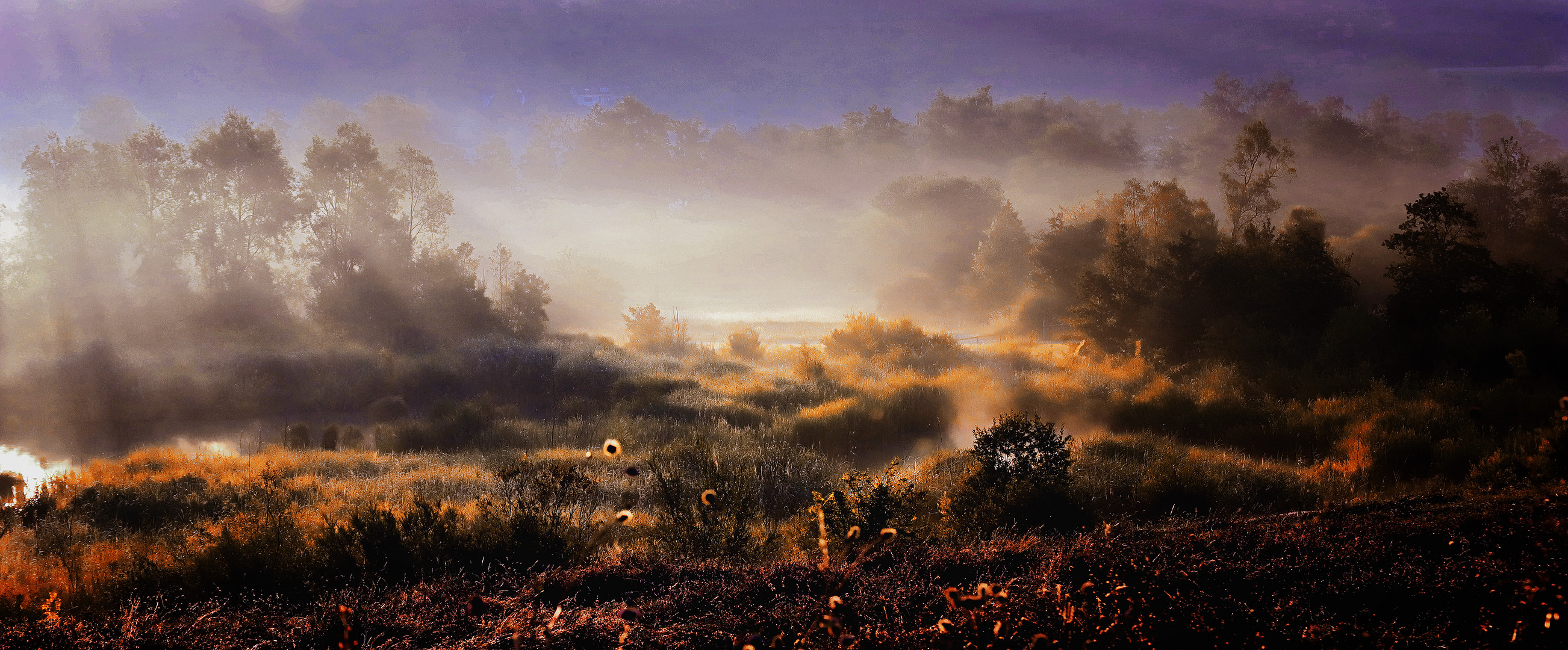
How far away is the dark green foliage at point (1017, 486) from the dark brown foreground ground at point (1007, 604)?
1.73 metres

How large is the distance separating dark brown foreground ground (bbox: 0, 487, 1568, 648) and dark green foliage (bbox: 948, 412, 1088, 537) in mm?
1729

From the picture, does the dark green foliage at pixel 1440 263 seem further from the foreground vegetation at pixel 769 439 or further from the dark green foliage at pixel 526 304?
A: the dark green foliage at pixel 526 304

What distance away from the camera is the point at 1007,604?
309cm

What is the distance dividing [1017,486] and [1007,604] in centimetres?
364

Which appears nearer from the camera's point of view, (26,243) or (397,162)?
(26,243)

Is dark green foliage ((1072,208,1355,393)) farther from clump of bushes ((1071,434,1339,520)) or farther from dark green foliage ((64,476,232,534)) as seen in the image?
dark green foliage ((64,476,232,534))

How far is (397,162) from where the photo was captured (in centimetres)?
2972

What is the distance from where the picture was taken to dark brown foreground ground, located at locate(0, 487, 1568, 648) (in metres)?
2.87

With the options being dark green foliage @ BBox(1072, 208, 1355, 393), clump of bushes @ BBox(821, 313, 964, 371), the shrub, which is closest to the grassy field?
dark green foliage @ BBox(1072, 208, 1355, 393)

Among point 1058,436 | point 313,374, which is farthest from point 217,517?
point 313,374

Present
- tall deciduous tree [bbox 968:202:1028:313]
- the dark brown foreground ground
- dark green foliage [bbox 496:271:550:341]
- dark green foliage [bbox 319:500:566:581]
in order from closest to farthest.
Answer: the dark brown foreground ground, dark green foliage [bbox 319:500:566:581], dark green foliage [bbox 496:271:550:341], tall deciduous tree [bbox 968:202:1028:313]

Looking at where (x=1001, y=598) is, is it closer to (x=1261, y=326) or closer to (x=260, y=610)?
(x=260, y=610)

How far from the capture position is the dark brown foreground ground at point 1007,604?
113 inches

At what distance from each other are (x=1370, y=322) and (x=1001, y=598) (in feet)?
42.7
